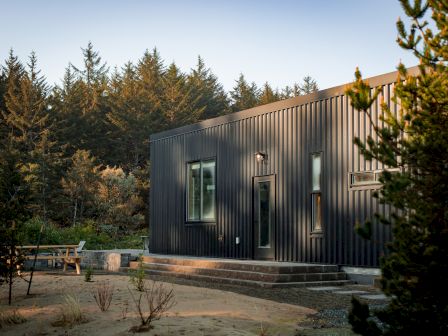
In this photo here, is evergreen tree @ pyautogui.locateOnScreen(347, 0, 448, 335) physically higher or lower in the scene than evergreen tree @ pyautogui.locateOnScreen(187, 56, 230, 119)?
lower

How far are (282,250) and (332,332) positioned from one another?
641 cm

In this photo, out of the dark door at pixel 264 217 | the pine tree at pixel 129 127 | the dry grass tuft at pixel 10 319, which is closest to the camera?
the dry grass tuft at pixel 10 319

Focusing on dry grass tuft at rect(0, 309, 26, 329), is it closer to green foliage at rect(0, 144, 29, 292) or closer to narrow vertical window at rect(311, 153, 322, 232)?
green foliage at rect(0, 144, 29, 292)

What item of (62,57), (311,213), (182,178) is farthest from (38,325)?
(62,57)

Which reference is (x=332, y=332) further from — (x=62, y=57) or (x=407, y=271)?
(x=62, y=57)

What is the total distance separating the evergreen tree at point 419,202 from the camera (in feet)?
11.5

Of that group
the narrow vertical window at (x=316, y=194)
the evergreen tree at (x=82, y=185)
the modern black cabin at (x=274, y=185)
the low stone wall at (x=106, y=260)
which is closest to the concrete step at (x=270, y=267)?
the modern black cabin at (x=274, y=185)

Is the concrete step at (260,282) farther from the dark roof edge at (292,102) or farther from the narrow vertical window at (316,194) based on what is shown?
the dark roof edge at (292,102)

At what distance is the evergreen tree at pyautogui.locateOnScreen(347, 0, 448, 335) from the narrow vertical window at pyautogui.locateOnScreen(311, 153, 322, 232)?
8.07 m

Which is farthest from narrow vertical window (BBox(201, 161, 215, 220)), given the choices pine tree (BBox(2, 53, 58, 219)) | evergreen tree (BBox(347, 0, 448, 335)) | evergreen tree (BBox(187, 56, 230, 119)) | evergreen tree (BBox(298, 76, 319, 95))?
evergreen tree (BBox(298, 76, 319, 95))

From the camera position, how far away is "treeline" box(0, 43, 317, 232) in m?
29.4

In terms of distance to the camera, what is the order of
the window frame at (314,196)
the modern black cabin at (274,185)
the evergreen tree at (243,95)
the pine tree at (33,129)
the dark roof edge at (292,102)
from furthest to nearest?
1. the evergreen tree at (243,95)
2. the pine tree at (33,129)
3. the window frame at (314,196)
4. the modern black cabin at (274,185)
5. the dark roof edge at (292,102)

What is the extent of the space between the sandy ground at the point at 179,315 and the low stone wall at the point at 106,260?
555 centimetres

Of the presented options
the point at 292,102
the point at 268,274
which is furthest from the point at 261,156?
the point at 268,274
